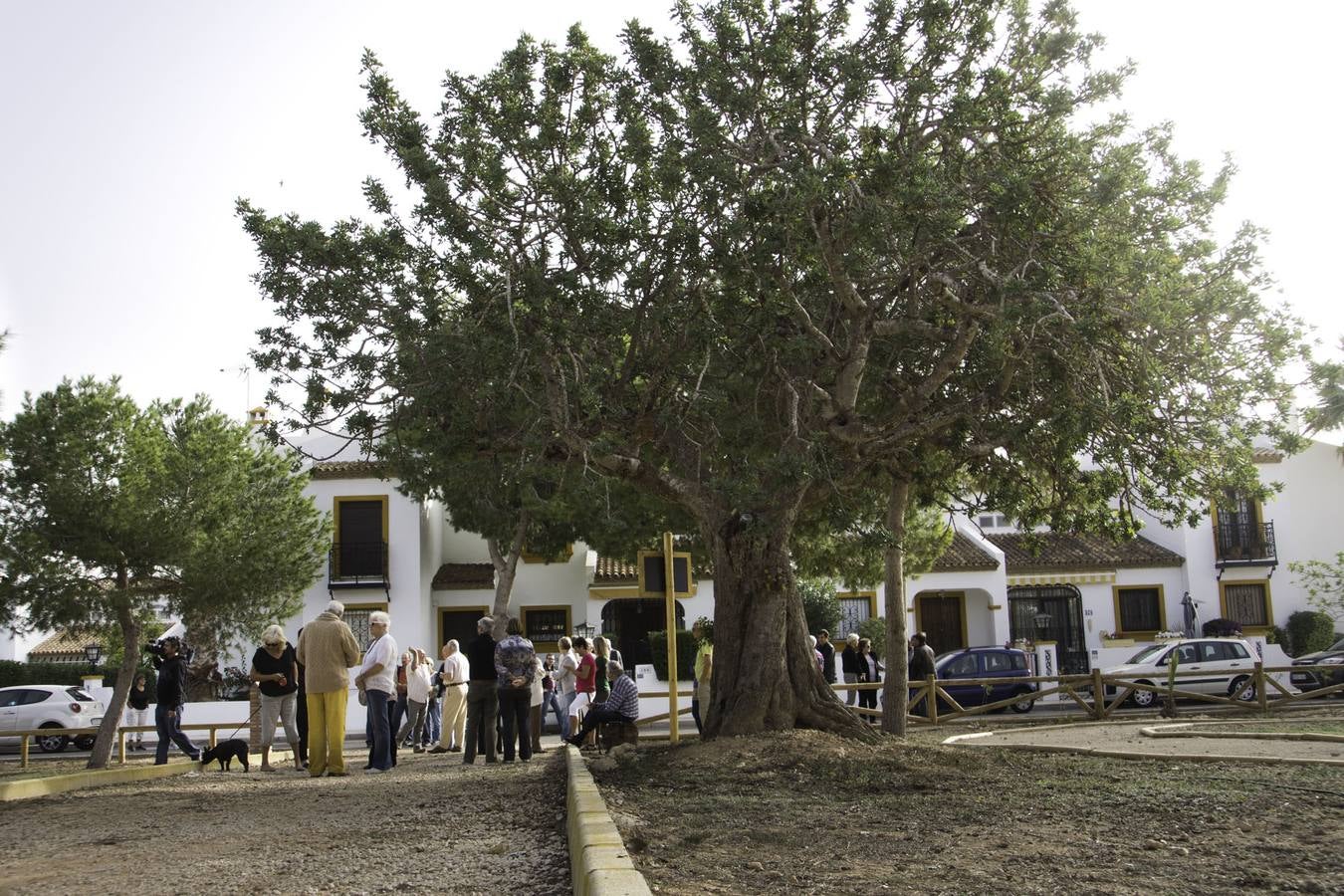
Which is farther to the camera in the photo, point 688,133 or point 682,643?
point 682,643

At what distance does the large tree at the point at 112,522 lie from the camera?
2009cm

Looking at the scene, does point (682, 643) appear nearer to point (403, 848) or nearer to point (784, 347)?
point (784, 347)

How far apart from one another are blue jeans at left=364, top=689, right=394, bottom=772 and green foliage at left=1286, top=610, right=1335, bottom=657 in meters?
31.9

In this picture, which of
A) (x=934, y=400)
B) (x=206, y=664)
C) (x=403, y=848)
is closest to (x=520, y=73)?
(x=934, y=400)

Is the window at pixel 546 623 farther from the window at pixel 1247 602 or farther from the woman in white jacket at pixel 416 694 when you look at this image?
the window at pixel 1247 602

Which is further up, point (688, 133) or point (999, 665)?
point (688, 133)

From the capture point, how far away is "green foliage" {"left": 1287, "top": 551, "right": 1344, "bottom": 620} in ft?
123

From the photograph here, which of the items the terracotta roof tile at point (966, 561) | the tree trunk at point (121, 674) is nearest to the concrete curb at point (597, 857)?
the tree trunk at point (121, 674)

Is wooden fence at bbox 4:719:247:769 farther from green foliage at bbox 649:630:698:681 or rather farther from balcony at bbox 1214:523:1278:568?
balcony at bbox 1214:523:1278:568

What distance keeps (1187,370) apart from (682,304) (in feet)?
16.9

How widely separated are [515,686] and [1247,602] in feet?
103

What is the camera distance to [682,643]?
32844 millimetres

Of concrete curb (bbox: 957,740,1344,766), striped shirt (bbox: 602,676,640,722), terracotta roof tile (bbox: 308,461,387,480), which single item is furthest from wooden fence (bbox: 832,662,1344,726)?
terracotta roof tile (bbox: 308,461,387,480)

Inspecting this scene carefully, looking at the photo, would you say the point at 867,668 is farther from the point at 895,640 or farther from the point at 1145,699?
the point at 895,640
